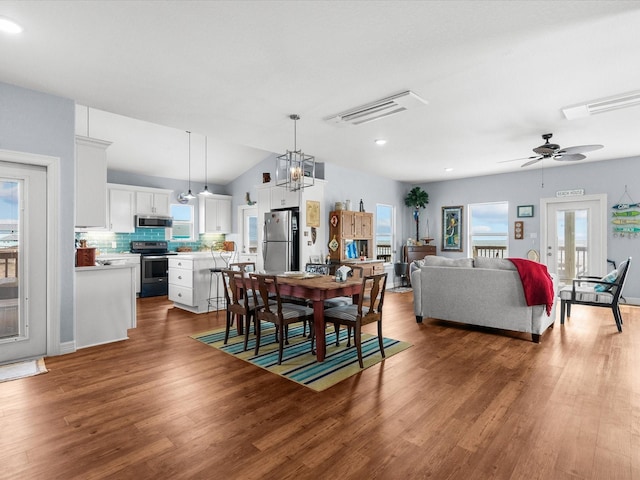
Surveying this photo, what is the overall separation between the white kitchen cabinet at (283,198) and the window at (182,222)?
281 centimetres

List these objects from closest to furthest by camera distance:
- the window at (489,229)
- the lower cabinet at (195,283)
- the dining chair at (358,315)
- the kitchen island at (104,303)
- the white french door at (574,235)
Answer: the dining chair at (358,315), the kitchen island at (104,303), the lower cabinet at (195,283), the white french door at (574,235), the window at (489,229)

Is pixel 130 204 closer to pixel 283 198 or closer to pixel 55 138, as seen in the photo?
pixel 283 198

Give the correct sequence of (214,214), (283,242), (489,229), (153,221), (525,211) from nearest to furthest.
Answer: (283,242)
(525,211)
(153,221)
(489,229)
(214,214)

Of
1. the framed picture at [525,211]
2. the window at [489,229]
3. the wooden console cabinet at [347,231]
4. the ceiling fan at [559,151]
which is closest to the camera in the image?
the ceiling fan at [559,151]

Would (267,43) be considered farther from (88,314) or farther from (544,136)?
(544,136)

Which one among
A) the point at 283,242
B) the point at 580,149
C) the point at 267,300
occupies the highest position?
the point at 580,149

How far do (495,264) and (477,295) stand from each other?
43 centimetres

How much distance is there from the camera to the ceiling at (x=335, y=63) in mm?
2273

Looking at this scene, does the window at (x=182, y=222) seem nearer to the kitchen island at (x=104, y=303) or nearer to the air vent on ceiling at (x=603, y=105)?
the kitchen island at (x=104, y=303)

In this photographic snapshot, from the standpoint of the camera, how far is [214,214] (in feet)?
28.2

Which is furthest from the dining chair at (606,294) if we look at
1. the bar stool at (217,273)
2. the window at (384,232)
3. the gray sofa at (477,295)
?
the bar stool at (217,273)

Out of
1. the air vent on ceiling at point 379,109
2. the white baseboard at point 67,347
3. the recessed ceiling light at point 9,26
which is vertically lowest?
the white baseboard at point 67,347

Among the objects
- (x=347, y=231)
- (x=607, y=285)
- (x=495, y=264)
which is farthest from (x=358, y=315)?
(x=347, y=231)

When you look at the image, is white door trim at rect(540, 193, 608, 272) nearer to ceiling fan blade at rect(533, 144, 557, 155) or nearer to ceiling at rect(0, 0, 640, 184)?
ceiling at rect(0, 0, 640, 184)
